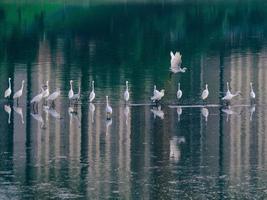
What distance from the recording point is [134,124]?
39969 millimetres

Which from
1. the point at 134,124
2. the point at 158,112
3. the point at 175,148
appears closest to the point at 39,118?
the point at 134,124

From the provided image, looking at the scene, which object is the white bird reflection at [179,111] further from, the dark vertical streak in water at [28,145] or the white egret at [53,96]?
the dark vertical streak in water at [28,145]

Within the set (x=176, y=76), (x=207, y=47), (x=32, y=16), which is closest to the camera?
(x=176, y=76)

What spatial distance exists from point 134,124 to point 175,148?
374 centimetres

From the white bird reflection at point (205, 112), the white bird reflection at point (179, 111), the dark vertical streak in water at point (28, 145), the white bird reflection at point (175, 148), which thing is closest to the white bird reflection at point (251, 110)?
the white bird reflection at point (205, 112)

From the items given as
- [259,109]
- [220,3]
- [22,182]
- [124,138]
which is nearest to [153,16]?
[220,3]

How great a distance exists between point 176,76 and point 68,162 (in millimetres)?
19663

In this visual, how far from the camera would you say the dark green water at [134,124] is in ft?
105

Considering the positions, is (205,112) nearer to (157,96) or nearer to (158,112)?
(158,112)

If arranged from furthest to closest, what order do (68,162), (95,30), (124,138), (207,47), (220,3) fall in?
(220,3) → (95,30) → (207,47) → (124,138) → (68,162)

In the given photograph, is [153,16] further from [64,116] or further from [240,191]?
[240,191]

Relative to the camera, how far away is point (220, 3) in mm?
100375

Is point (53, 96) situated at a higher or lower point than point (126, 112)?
higher

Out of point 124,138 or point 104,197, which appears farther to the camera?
point 124,138
